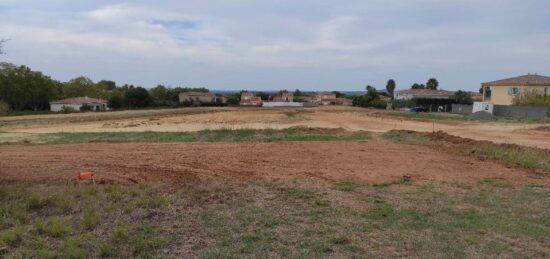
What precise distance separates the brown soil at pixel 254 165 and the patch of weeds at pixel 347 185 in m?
0.43

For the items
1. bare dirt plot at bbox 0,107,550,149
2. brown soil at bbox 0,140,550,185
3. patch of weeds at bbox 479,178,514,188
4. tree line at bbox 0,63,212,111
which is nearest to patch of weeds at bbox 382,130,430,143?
brown soil at bbox 0,140,550,185

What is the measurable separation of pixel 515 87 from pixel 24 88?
234 feet

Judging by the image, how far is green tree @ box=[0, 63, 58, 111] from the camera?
73.9m

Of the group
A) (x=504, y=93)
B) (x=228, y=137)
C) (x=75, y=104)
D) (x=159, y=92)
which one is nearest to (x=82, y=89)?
(x=159, y=92)

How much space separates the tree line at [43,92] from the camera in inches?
2926

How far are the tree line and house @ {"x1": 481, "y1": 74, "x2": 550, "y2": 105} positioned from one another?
54.9m

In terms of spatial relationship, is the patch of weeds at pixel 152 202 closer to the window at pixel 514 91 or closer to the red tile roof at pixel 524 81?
the red tile roof at pixel 524 81

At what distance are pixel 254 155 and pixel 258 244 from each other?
8.49 meters

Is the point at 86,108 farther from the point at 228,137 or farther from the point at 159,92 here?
the point at 228,137

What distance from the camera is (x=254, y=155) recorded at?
13.9 meters

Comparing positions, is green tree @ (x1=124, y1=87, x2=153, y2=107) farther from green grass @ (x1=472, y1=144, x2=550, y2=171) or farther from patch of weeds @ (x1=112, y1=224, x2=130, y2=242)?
patch of weeds @ (x1=112, y1=224, x2=130, y2=242)

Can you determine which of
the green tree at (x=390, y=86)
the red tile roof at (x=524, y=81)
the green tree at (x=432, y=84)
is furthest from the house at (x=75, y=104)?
the green tree at (x=390, y=86)

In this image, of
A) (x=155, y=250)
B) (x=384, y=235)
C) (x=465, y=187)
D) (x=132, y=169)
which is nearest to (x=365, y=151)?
(x=465, y=187)

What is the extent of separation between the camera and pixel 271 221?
644 cm
